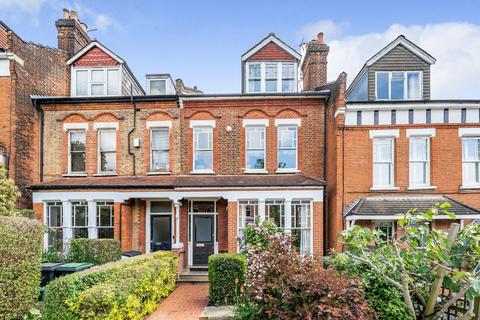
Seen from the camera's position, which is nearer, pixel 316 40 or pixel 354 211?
pixel 354 211

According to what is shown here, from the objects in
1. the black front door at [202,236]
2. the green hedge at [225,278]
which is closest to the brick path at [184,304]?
the green hedge at [225,278]

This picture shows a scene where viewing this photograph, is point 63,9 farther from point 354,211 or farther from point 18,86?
point 354,211

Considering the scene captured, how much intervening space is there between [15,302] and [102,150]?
30.8ft

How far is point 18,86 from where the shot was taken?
15062 millimetres

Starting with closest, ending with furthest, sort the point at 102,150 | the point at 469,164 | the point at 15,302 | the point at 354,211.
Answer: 1. the point at 15,302
2. the point at 354,211
3. the point at 469,164
4. the point at 102,150

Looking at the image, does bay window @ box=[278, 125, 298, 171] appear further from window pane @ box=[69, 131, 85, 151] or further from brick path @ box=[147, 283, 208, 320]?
→ window pane @ box=[69, 131, 85, 151]

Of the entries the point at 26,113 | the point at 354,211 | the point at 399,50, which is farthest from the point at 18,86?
the point at 399,50

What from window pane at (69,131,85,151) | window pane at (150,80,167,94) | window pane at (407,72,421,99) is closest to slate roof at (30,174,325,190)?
window pane at (69,131,85,151)

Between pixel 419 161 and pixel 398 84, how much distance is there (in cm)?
351

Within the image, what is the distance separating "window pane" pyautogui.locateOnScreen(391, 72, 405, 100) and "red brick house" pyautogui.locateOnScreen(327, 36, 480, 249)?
1.17m

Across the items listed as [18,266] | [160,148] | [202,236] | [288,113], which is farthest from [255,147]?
[18,266]

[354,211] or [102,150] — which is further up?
[102,150]

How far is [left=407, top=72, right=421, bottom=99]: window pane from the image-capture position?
15414 mm

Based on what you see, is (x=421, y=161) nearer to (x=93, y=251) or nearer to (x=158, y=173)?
(x=158, y=173)
